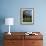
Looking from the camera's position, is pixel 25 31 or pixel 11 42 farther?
pixel 25 31

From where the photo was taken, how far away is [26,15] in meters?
4.40

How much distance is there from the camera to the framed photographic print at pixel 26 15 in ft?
14.4

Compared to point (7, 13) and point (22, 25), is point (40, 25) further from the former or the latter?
point (7, 13)

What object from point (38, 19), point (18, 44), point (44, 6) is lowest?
point (18, 44)

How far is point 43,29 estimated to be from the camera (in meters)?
4.45

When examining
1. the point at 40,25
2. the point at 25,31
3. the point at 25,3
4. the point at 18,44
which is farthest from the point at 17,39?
the point at 25,3

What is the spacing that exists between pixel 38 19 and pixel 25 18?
0.46 meters

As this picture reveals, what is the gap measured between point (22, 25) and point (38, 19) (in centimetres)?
61

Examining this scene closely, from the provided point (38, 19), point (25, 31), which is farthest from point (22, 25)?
point (38, 19)

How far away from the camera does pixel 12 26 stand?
14.6 feet

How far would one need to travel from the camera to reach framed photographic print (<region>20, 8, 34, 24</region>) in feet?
14.4

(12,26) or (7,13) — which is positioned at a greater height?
(7,13)

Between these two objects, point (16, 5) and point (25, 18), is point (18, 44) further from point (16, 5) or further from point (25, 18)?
point (16, 5)

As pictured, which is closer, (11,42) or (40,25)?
(11,42)
